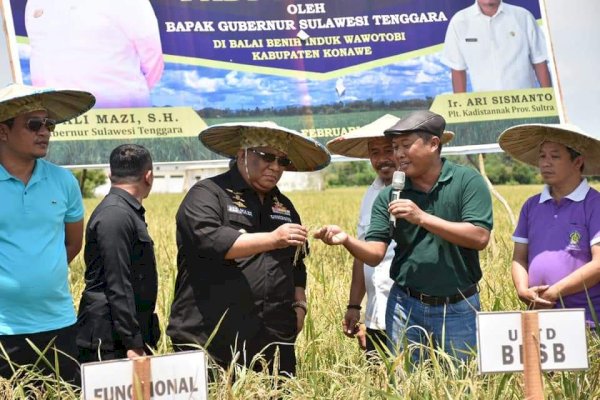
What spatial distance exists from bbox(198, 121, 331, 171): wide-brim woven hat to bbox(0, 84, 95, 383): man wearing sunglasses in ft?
2.19

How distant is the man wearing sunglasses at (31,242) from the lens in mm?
3404

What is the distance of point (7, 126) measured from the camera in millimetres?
3523

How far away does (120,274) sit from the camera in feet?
11.7

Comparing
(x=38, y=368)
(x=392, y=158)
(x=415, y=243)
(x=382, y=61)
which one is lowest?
(x=38, y=368)

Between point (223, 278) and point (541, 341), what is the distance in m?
1.32

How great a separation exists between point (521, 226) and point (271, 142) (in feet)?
4.03

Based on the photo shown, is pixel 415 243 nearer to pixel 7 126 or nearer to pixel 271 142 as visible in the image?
pixel 271 142

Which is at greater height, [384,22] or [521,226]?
[384,22]

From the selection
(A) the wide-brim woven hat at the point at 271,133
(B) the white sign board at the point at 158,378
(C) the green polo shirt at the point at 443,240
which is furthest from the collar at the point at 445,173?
(B) the white sign board at the point at 158,378

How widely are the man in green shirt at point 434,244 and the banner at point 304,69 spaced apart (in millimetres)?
3604

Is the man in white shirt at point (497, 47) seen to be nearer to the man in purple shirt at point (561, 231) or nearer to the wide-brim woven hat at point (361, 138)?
the wide-brim woven hat at point (361, 138)

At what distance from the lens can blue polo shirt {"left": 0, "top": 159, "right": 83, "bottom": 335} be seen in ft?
11.1

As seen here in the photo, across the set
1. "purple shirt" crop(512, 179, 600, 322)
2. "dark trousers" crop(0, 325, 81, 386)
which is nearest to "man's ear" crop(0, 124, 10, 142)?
"dark trousers" crop(0, 325, 81, 386)

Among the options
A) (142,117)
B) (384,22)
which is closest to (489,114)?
(384,22)
